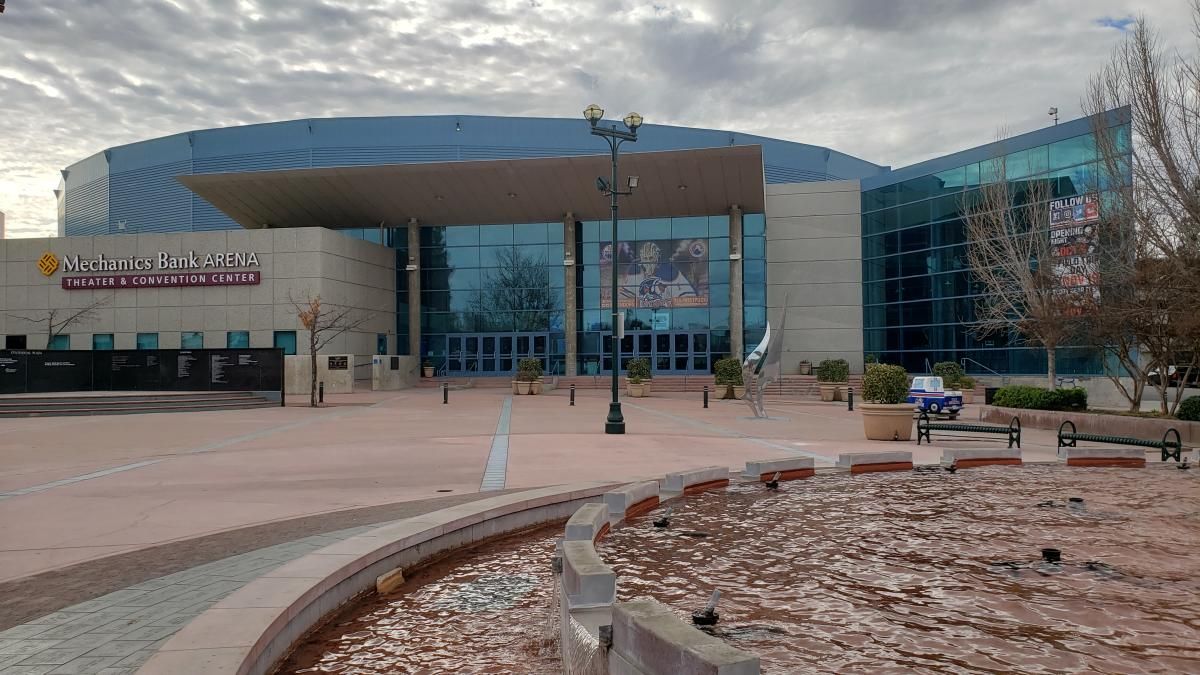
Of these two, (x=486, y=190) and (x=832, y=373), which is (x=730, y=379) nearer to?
(x=832, y=373)

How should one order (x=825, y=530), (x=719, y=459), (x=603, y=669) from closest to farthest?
(x=603, y=669) → (x=825, y=530) → (x=719, y=459)

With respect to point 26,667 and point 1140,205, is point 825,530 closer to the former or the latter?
point 26,667

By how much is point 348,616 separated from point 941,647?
4003 millimetres

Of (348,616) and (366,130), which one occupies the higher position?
(366,130)

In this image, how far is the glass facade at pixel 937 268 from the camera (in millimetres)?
37469

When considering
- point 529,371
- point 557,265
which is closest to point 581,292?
point 557,265

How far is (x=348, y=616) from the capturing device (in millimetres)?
5797

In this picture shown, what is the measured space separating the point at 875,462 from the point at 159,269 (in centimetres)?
4143

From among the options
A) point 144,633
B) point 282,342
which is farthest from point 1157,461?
point 282,342

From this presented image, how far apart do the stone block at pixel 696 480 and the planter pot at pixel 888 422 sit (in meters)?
8.35

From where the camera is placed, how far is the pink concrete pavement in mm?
8898

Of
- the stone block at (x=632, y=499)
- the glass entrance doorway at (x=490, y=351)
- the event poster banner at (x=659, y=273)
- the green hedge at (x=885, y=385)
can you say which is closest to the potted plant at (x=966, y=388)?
the event poster banner at (x=659, y=273)

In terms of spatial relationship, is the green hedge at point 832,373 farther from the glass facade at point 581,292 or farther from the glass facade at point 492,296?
the glass facade at point 492,296

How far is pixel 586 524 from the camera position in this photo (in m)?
6.40
